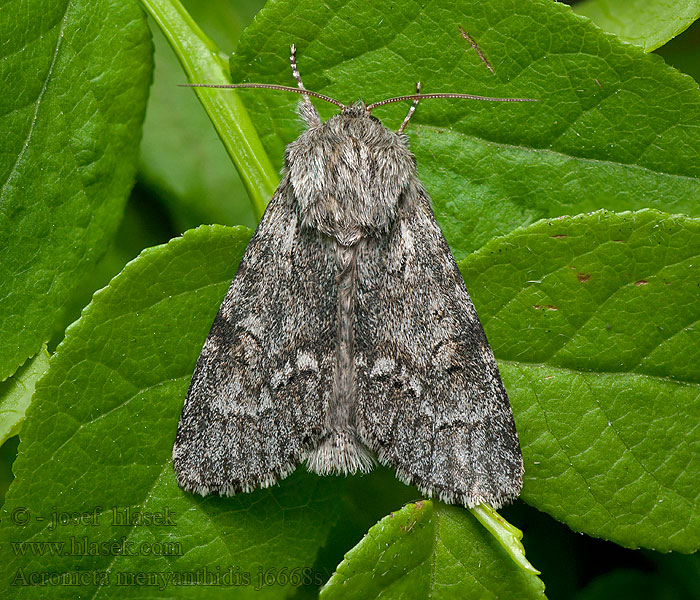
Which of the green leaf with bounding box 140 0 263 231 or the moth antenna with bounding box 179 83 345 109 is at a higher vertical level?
the moth antenna with bounding box 179 83 345 109

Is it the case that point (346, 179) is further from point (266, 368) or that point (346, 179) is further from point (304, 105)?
point (266, 368)

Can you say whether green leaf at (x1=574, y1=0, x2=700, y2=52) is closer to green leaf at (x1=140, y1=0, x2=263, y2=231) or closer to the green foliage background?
the green foliage background

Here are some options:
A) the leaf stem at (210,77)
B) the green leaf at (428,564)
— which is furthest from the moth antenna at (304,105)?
the green leaf at (428,564)

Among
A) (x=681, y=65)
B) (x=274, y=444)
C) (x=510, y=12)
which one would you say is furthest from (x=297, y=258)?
(x=681, y=65)

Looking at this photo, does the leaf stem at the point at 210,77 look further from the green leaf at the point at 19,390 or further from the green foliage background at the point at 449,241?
the green leaf at the point at 19,390

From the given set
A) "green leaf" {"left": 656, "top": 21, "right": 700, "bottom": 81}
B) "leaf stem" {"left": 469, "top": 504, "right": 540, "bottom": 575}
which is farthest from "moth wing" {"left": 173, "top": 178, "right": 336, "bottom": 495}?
"green leaf" {"left": 656, "top": 21, "right": 700, "bottom": 81}

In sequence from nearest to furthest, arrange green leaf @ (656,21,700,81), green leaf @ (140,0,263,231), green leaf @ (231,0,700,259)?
green leaf @ (231,0,700,259) < green leaf @ (656,21,700,81) < green leaf @ (140,0,263,231)
